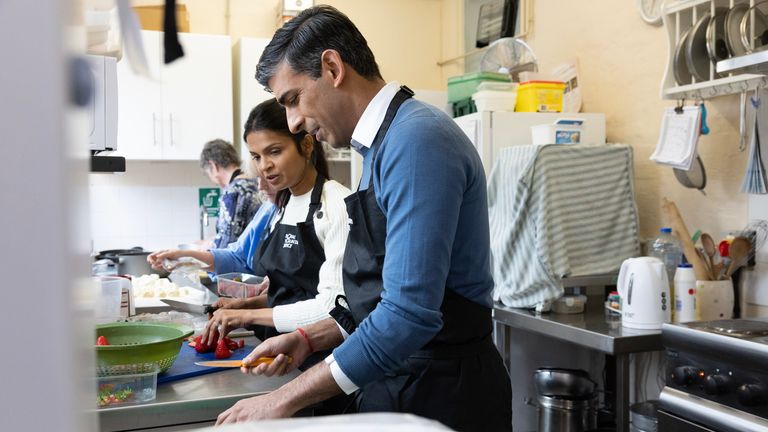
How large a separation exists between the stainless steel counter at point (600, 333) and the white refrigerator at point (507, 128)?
2.56 ft

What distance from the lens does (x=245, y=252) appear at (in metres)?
2.89

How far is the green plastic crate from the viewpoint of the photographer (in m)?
3.47

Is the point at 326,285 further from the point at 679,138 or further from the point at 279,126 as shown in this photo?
the point at 679,138

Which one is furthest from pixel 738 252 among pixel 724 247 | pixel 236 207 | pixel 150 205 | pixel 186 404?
pixel 150 205

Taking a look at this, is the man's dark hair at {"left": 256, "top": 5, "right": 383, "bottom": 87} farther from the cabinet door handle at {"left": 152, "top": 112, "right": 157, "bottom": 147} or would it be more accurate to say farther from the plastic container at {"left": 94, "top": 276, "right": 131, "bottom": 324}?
the cabinet door handle at {"left": 152, "top": 112, "right": 157, "bottom": 147}

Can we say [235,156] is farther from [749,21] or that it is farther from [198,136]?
[749,21]

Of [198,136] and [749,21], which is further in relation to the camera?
[198,136]

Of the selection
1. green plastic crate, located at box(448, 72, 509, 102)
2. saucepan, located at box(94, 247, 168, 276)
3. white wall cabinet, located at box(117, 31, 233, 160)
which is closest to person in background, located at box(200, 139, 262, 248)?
saucepan, located at box(94, 247, 168, 276)

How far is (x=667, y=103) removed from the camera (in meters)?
3.12

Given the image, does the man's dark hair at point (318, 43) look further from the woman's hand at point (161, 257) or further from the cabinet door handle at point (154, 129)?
the cabinet door handle at point (154, 129)

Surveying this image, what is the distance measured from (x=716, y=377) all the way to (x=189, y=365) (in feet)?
4.90

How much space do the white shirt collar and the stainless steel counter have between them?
4.54 ft

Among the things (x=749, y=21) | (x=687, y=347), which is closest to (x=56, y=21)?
(x=687, y=347)

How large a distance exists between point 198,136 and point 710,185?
348 centimetres
